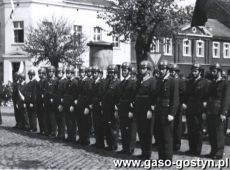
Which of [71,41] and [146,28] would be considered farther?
[71,41]

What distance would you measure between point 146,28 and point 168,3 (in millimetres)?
1387

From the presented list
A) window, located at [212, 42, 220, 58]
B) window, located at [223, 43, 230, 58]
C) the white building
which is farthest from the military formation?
window, located at [223, 43, 230, 58]

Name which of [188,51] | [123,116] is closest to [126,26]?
[123,116]

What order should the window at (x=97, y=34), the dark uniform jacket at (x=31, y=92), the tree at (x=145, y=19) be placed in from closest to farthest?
the dark uniform jacket at (x=31, y=92) → the tree at (x=145, y=19) → the window at (x=97, y=34)

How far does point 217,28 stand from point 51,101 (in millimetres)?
46756

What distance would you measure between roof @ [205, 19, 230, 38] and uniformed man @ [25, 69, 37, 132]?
138 feet

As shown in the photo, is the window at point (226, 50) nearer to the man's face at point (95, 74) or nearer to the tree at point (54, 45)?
the tree at point (54, 45)

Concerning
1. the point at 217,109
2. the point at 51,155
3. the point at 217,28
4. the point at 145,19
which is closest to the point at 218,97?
the point at 217,109

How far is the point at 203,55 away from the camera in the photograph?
54.6 meters

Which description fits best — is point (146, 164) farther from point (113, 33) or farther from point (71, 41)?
point (71, 41)

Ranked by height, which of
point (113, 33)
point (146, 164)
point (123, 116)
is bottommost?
point (146, 164)

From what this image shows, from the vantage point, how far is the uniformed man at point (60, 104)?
44.1 ft

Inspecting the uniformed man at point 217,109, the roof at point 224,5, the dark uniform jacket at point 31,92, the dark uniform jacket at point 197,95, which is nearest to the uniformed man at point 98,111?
the dark uniform jacket at point 197,95

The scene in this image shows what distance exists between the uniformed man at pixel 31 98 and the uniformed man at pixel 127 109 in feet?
16.2
